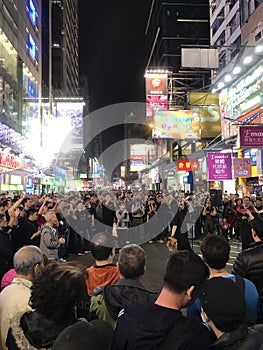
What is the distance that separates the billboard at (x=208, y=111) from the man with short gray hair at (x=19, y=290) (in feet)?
73.3

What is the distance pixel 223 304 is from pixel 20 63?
41.6m

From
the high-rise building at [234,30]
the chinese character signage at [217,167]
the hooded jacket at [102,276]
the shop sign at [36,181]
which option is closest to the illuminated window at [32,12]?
the shop sign at [36,181]

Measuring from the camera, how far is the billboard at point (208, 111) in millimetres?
25125

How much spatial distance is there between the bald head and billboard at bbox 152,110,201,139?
68.7ft

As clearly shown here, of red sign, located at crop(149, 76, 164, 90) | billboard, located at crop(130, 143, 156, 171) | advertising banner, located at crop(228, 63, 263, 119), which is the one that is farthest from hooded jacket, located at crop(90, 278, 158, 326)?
billboard, located at crop(130, 143, 156, 171)

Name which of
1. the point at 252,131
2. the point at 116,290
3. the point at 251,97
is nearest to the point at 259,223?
the point at 116,290

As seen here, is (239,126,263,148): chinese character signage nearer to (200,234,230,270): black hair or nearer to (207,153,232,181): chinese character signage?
(207,153,232,181): chinese character signage

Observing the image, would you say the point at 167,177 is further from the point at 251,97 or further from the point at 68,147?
the point at 251,97

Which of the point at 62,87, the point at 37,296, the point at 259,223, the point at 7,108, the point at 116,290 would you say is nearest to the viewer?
the point at 37,296

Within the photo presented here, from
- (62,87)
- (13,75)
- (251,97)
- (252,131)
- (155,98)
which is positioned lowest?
(252,131)

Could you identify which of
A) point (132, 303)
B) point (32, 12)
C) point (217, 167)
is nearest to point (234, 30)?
point (217, 167)

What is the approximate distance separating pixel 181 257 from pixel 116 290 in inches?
32.8

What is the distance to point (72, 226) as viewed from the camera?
1169 centimetres

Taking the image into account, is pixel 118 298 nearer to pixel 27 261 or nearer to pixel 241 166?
pixel 27 261
